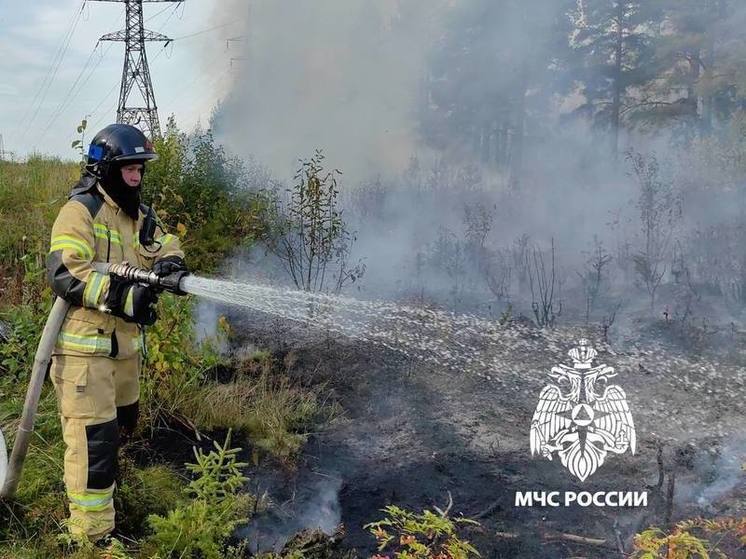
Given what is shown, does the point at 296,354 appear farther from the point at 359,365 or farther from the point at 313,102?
the point at 313,102

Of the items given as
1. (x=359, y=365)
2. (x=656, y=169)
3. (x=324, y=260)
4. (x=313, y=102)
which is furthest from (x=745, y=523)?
(x=313, y=102)

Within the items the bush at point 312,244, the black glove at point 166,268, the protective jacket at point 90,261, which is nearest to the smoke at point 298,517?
the protective jacket at point 90,261

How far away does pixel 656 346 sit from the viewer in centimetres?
504

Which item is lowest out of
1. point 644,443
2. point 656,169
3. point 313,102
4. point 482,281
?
point 644,443

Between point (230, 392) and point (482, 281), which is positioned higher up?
point (482, 281)

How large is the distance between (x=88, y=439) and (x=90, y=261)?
77 cm

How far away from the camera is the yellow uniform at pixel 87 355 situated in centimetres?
250

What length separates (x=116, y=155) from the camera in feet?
8.58

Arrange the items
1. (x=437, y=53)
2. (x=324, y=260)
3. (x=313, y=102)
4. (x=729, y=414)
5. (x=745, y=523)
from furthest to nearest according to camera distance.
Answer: (x=313, y=102) → (x=437, y=53) → (x=324, y=260) → (x=729, y=414) → (x=745, y=523)

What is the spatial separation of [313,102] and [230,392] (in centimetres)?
566

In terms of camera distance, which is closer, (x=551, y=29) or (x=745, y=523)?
(x=745, y=523)

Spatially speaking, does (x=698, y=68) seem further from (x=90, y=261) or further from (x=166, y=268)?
(x=90, y=261)

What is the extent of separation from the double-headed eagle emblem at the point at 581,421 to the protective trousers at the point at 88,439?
7.77ft

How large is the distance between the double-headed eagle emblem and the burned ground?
82 mm
